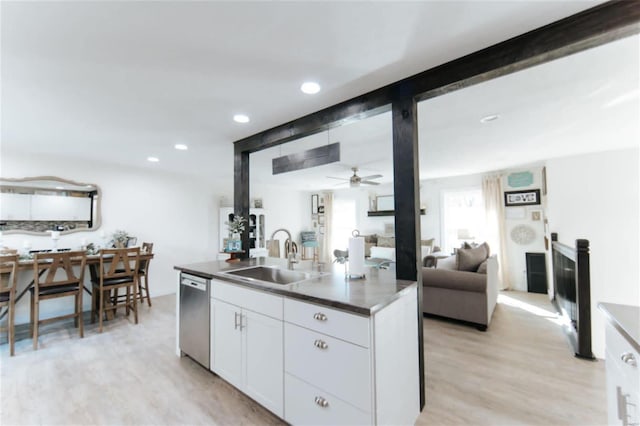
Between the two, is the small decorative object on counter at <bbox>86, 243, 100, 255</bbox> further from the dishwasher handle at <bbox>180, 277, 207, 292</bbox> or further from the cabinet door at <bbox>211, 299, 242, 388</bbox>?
the cabinet door at <bbox>211, 299, 242, 388</bbox>

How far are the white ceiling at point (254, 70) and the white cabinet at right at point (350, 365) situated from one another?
1.52m

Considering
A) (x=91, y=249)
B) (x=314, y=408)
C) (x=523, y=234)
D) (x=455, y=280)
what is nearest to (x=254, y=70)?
(x=314, y=408)

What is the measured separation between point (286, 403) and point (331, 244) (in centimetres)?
618

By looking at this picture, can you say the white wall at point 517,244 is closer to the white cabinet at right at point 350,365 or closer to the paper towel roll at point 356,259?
the white cabinet at right at point 350,365

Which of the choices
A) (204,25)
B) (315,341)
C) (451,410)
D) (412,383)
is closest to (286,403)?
(315,341)

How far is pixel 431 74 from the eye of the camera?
1806mm

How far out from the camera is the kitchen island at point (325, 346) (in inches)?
53.0

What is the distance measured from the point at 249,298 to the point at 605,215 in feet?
17.8

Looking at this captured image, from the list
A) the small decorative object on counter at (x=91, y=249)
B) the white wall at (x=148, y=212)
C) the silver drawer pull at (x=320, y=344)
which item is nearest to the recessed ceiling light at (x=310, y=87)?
the silver drawer pull at (x=320, y=344)

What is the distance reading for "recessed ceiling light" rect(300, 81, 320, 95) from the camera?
1.97 metres

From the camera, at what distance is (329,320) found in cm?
146

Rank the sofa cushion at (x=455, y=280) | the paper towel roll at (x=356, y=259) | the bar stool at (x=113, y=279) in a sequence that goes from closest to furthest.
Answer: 1. the paper towel roll at (x=356, y=259)
2. the sofa cushion at (x=455, y=280)
3. the bar stool at (x=113, y=279)

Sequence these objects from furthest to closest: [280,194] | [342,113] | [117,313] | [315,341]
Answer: [280,194] → [117,313] → [342,113] → [315,341]

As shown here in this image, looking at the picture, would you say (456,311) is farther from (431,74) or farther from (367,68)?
(367,68)
